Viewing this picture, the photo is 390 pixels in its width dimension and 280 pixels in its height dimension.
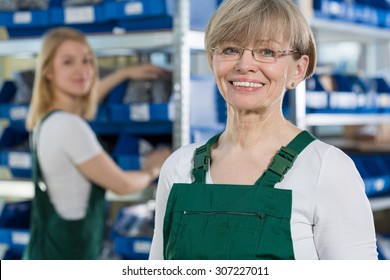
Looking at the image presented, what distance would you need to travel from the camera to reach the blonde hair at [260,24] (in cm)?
144

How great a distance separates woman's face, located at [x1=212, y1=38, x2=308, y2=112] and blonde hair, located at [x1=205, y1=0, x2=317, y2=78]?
0.05 feet

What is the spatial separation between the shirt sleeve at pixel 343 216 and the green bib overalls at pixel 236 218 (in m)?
0.06

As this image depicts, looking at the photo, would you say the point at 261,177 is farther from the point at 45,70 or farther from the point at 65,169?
the point at 45,70

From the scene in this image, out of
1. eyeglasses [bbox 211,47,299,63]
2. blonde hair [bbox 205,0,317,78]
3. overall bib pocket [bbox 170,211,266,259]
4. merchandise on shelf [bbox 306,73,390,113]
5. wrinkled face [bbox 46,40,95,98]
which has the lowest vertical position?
merchandise on shelf [bbox 306,73,390,113]

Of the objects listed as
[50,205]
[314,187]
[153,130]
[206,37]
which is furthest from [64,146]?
[314,187]

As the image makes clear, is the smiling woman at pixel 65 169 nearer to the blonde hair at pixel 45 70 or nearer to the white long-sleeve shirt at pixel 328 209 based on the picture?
the blonde hair at pixel 45 70

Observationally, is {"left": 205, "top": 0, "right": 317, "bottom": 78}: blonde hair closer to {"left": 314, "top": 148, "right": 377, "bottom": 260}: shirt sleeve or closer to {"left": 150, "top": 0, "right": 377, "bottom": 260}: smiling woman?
{"left": 150, "top": 0, "right": 377, "bottom": 260}: smiling woman

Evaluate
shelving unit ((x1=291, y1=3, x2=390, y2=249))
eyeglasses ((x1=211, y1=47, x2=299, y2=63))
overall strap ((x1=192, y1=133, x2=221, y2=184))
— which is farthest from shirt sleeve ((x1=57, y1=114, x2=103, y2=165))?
eyeglasses ((x1=211, y1=47, x2=299, y2=63))

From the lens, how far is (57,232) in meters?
2.92

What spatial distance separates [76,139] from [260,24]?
1560mm

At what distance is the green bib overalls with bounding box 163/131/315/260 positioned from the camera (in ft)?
4.56

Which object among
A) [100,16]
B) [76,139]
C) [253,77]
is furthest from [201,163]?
[100,16]

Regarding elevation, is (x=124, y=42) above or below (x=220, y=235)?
above

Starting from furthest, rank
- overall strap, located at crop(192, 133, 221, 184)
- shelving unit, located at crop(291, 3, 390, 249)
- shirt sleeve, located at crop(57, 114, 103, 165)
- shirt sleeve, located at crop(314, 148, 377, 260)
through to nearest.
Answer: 1. shelving unit, located at crop(291, 3, 390, 249)
2. shirt sleeve, located at crop(57, 114, 103, 165)
3. overall strap, located at crop(192, 133, 221, 184)
4. shirt sleeve, located at crop(314, 148, 377, 260)
